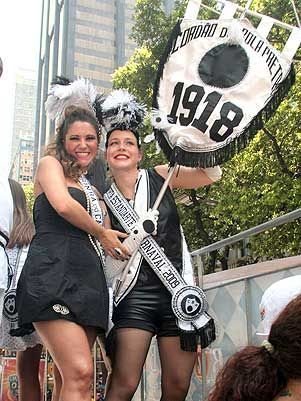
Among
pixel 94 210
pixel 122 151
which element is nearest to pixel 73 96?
pixel 122 151

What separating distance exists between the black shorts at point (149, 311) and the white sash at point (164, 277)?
4cm

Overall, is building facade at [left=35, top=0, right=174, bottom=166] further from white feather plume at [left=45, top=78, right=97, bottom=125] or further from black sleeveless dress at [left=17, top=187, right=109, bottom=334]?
black sleeveless dress at [left=17, top=187, right=109, bottom=334]

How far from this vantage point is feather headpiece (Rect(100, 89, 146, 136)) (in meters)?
2.80

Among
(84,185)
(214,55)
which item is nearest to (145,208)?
(84,185)

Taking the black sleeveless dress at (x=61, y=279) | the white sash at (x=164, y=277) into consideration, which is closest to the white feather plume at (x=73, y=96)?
the white sash at (x=164, y=277)

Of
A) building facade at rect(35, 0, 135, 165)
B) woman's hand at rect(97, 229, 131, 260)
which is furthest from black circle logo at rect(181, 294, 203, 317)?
building facade at rect(35, 0, 135, 165)

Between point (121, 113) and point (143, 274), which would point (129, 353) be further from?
point (121, 113)

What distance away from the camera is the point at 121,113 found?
9.18 ft

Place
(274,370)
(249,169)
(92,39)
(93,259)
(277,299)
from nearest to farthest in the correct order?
(274,370), (277,299), (93,259), (249,169), (92,39)

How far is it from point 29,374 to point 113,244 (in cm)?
114

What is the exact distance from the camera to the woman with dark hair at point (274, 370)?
3.69 feet

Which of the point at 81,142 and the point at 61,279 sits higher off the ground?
the point at 81,142

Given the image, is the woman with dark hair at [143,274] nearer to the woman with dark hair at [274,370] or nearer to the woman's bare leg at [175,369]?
the woman's bare leg at [175,369]

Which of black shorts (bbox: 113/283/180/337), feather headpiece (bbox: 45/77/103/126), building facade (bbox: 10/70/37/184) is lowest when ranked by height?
black shorts (bbox: 113/283/180/337)
